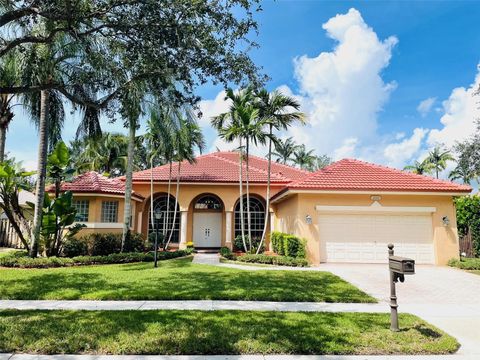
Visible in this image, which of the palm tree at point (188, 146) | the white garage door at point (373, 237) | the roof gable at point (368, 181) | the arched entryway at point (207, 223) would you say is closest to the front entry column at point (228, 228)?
the arched entryway at point (207, 223)

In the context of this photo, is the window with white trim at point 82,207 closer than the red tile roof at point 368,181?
No

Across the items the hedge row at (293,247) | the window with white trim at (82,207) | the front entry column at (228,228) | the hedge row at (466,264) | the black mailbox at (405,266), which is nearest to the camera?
the black mailbox at (405,266)

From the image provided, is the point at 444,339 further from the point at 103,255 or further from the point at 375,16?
the point at 103,255

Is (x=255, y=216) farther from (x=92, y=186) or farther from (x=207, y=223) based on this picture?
(x=92, y=186)

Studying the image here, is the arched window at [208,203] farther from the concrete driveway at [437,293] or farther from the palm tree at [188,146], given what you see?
the concrete driveway at [437,293]

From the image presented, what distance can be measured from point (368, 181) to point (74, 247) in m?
14.4

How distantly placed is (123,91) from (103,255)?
32.1 ft

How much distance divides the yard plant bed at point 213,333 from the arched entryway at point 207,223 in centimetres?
1572

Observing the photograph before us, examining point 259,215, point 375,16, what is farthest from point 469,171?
point 375,16

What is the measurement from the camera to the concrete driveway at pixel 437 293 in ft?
20.1

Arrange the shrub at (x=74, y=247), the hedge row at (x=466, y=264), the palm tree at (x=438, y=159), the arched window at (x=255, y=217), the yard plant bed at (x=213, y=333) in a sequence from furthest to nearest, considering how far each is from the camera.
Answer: the palm tree at (x=438, y=159) → the arched window at (x=255, y=217) → the shrub at (x=74, y=247) → the hedge row at (x=466, y=264) → the yard plant bed at (x=213, y=333)

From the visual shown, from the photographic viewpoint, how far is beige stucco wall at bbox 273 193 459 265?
14461 millimetres

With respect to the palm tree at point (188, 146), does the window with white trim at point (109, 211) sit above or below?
below

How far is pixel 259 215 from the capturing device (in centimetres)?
2195
